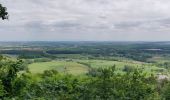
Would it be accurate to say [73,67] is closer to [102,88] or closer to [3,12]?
[102,88]

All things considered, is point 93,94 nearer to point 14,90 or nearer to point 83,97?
point 83,97

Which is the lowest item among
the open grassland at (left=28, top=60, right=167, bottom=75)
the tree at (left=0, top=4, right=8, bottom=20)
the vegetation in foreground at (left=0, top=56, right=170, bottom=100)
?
the open grassland at (left=28, top=60, right=167, bottom=75)

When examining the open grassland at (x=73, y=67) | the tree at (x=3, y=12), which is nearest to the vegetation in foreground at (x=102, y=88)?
the tree at (x=3, y=12)

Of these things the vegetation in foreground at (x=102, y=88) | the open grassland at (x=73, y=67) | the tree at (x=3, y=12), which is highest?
the tree at (x=3, y=12)

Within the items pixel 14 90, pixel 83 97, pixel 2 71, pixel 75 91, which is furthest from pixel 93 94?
pixel 2 71

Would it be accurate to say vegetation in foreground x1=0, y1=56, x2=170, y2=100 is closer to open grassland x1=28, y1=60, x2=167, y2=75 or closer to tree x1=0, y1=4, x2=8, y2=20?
tree x1=0, y1=4, x2=8, y2=20

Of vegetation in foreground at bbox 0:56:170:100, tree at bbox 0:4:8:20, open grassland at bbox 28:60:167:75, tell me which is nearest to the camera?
tree at bbox 0:4:8:20

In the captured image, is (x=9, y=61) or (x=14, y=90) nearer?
(x=9, y=61)

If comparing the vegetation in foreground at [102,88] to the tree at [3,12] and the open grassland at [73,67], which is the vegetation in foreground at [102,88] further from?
the open grassland at [73,67]

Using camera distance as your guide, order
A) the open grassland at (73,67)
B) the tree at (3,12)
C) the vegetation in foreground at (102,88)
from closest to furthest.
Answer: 1. the tree at (3,12)
2. the vegetation in foreground at (102,88)
3. the open grassland at (73,67)

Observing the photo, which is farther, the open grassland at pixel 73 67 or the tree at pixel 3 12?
the open grassland at pixel 73 67

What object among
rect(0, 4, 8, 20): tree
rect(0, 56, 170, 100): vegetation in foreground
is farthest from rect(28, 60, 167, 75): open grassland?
rect(0, 4, 8, 20): tree
